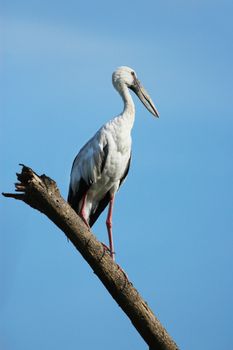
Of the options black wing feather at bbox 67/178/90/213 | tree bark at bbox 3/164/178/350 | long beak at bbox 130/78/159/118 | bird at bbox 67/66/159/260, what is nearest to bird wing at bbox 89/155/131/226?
bird at bbox 67/66/159/260

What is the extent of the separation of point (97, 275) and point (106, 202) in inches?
140

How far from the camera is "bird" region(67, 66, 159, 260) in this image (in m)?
11.0

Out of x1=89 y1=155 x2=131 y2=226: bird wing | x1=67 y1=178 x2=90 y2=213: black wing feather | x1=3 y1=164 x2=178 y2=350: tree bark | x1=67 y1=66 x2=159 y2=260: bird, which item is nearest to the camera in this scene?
x1=3 y1=164 x2=178 y2=350: tree bark

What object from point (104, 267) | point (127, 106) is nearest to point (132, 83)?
point (127, 106)

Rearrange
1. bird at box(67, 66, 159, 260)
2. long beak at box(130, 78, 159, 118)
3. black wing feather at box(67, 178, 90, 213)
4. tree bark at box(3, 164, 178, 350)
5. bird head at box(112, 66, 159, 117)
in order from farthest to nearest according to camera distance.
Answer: long beak at box(130, 78, 159, 118), bird head at box(112, 66, 159, 117), black wing feather at box(67, 178, 90, 213), bird at box(67, 66, 159, 260), tree bark at box(3, 164, 178, 350)

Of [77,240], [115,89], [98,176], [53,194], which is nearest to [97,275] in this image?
[77,240]

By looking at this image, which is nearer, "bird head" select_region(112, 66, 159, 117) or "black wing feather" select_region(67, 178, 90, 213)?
"black wing feather" select_region(67, 178, 90, 213)

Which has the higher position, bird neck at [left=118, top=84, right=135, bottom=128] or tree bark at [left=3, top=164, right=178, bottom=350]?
bird neck at [left=118, top=84, right=135, bottom=128]

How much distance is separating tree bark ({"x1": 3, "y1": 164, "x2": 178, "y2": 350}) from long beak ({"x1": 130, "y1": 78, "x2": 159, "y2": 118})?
4.52 metres

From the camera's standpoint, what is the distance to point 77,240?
7828 mm

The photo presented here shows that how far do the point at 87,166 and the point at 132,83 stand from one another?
1541mm

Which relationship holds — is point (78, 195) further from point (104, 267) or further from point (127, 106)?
point (104, 267)

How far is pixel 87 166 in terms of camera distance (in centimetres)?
1117

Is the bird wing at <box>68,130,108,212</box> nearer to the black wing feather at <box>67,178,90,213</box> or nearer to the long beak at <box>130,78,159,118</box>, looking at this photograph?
the black wing feather at <box>67,178,90,213</box>
